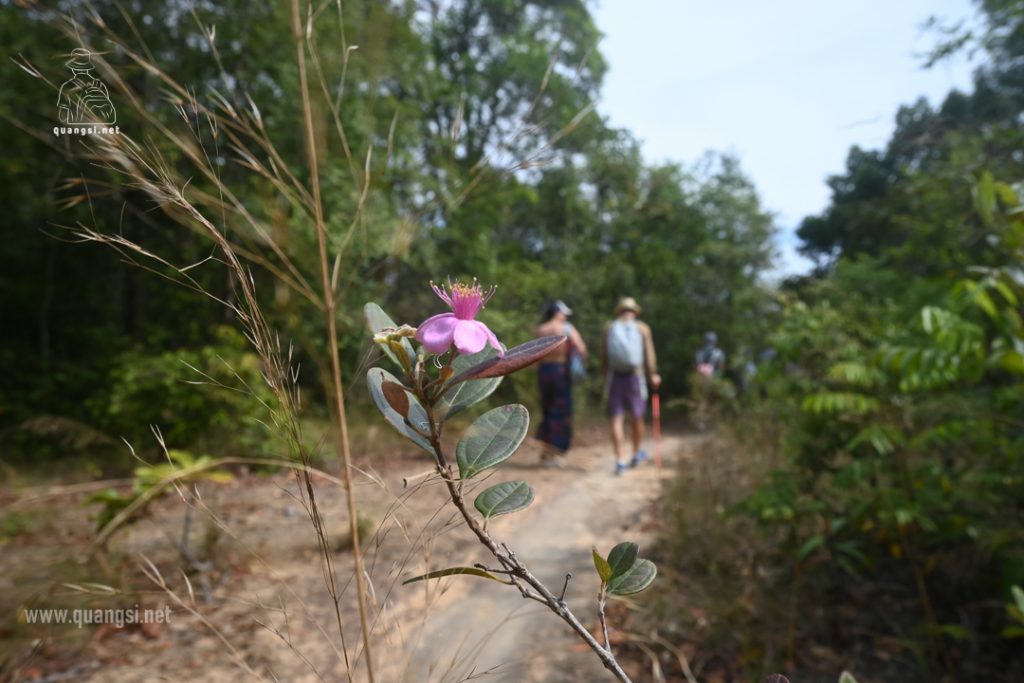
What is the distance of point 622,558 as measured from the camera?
510 millimetres

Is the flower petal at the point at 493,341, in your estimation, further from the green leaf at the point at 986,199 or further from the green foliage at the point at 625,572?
the green leaf at the point at 986,199

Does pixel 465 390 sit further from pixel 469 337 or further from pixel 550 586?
pixel 550 586

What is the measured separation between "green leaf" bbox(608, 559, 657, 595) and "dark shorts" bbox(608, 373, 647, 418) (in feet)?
15.3

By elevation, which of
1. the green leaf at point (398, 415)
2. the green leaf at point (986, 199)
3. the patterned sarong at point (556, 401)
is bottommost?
the patterned sarong at point (556, 401)

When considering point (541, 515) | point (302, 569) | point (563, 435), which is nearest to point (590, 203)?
point (563, 435)

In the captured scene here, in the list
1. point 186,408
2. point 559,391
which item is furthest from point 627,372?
point 186,408

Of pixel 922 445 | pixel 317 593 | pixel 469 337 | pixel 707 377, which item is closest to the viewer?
pixel 469 337

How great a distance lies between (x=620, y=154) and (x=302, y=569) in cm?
1345

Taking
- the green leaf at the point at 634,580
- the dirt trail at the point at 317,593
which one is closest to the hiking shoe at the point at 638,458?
the dirt trail at the point at 317,593

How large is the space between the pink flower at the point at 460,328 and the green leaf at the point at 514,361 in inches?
0.6

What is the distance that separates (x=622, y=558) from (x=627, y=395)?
474 cm

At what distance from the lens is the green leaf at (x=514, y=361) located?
423 mm

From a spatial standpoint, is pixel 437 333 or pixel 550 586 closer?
pixel 437 333

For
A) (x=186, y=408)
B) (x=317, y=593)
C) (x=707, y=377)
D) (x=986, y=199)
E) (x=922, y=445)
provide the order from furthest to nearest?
(x=707, y=377) < (x=186, y=408) < (x=317, y=593) < (x=922, y=445) < (x=986, y=199)
